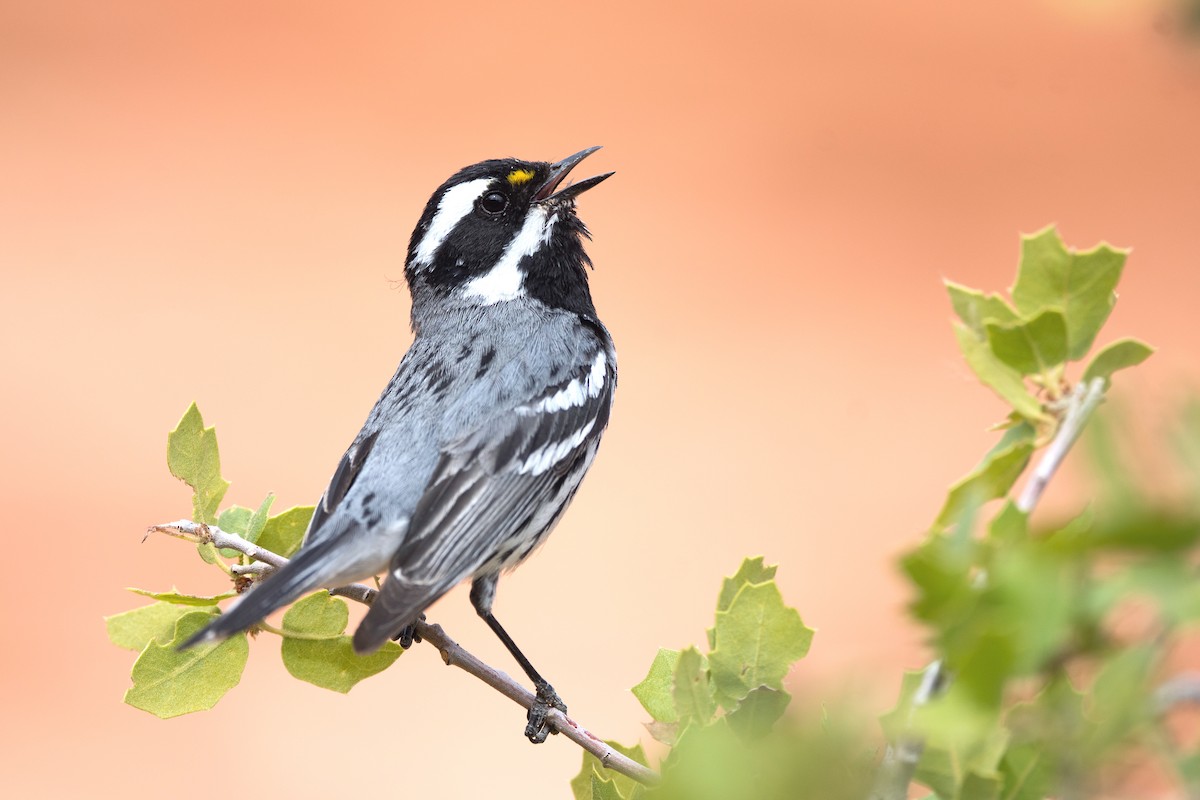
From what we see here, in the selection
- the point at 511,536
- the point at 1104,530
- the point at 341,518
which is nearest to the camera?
the point at 1104,530

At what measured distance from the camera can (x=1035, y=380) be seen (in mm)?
1519

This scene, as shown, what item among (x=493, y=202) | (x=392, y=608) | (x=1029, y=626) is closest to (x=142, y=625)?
(x=392, y=608)

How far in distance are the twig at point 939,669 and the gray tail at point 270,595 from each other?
1.31m

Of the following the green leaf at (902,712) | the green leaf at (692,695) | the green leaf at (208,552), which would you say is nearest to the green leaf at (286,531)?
the green leaf at (208,552)

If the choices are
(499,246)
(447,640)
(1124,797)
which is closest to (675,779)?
(1124,797)

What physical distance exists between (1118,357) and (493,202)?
123 inches

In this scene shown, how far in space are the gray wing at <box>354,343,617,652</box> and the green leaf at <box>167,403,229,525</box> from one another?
22.4 inches

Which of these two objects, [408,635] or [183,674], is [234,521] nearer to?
[183,674]

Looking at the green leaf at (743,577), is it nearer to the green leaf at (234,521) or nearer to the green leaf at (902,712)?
the green leaf at (902,712)

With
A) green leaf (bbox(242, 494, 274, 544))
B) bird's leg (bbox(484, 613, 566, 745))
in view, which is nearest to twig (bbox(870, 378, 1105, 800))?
green leaf (bbox(242, 494, 274, 544))

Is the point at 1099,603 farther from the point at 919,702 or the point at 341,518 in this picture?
the point at 341,518

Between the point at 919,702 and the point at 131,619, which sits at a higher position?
the point at 919,702

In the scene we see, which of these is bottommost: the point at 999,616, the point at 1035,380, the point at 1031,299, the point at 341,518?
the point at 341,518

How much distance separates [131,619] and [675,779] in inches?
58.6
